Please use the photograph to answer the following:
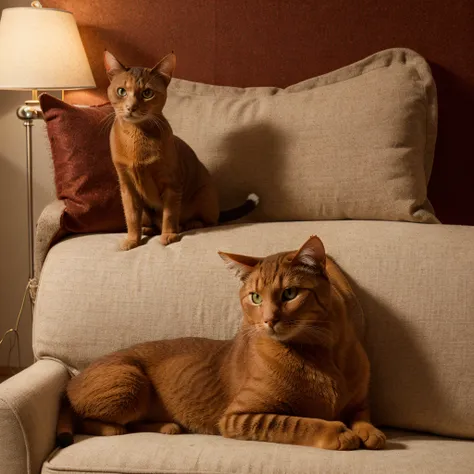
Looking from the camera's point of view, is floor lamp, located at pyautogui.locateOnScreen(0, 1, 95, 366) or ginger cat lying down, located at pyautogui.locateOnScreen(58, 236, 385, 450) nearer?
ginger cat lying down, located at pyautogui.locateOnScreen(58, 236, 385, 450)

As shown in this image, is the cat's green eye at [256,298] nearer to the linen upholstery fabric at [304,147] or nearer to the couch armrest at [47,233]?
the linen upholstery fabric at [304,147]

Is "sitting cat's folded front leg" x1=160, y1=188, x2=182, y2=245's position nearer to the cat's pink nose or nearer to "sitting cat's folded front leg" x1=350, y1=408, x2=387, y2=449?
the cat's pink nose

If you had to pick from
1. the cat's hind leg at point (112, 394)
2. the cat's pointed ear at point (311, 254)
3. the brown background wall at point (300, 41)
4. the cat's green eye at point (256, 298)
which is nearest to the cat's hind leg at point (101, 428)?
the cat's hind leg at point (112, 394)

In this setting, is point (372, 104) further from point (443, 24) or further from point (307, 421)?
point (307, 421)

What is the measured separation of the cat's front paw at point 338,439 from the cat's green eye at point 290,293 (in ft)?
0.90

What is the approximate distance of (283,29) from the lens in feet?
8.86

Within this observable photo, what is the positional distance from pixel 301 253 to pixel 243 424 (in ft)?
1.27

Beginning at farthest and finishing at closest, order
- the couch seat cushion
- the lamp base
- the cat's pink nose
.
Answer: the lamp base, the cat's pink nose, the couch seat cushion

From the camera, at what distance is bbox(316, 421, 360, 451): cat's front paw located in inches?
64.9

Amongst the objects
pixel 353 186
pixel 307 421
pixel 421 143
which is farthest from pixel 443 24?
pixel 307 421

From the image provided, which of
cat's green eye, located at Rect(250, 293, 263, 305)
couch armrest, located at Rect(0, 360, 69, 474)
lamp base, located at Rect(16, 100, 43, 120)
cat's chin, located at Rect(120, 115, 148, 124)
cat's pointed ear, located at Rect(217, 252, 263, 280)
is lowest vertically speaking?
couch armrest, located at Rect(0, 360, 69, 474)

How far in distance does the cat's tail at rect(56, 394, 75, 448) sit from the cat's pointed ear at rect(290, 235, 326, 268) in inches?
25.1

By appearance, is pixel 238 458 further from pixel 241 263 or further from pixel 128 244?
pixel 128 244

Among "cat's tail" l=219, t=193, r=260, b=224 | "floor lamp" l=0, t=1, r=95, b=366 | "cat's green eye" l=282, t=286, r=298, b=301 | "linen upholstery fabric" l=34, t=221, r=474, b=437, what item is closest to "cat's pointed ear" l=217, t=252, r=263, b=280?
Result: "cat's green eye" l=282, t=286, r=298, b=301
